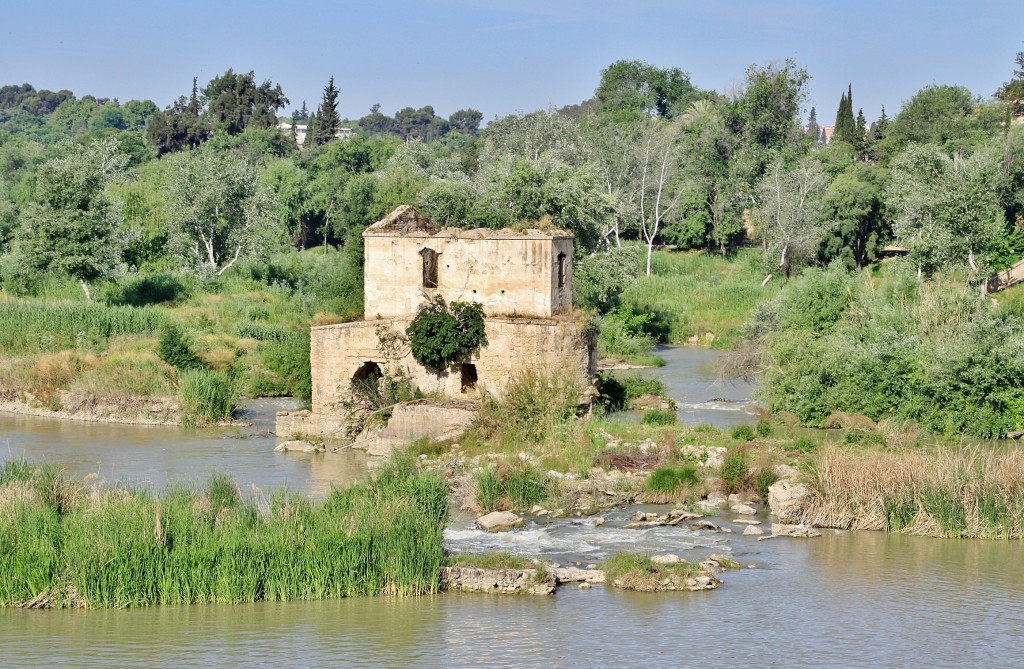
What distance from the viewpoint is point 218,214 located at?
4722 cm

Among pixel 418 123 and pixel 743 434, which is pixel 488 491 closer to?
pixel 743 434

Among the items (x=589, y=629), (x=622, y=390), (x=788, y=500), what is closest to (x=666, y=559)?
(x=589, y=629)

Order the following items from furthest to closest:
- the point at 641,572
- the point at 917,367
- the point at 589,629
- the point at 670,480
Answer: the point at 917,367
the point at 670,480
the point at 641,572
the point at 589,629

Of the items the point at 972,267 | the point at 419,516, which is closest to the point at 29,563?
the point at 419,516

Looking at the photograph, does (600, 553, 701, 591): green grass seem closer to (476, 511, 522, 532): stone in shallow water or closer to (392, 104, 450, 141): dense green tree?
(476, 511, 522, 532): stone in shallow water

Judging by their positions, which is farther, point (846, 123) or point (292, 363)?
point (846, 123)

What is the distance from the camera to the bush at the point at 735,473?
22781 mm

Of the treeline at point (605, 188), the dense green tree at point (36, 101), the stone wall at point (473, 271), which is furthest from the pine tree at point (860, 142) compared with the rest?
the dense green tree at point (36, 101)

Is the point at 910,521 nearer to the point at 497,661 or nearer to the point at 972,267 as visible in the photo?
the point at 497,661

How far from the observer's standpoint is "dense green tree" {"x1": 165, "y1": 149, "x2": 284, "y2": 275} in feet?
152

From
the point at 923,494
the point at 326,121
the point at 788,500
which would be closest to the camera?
the point at 923,494

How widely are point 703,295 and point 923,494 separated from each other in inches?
1098

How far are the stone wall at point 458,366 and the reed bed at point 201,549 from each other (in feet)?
29.2

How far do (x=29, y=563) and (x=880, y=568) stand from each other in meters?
10.7
